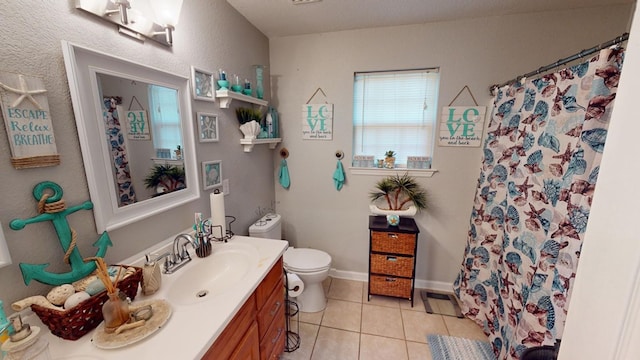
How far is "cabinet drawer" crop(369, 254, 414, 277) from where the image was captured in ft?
6.90

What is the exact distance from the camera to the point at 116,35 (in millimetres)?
1027

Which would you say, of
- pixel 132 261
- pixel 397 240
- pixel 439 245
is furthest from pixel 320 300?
pixel 132 261

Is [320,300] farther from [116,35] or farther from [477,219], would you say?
[116,35]

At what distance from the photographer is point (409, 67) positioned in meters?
2.12

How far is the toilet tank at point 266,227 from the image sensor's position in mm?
2021

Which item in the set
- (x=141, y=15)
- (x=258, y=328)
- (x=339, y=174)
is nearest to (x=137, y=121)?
(x=141, y=15)

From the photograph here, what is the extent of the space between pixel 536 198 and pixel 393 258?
43.8 inches

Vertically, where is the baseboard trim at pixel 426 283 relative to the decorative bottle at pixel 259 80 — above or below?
below

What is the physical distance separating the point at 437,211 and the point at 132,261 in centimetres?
228

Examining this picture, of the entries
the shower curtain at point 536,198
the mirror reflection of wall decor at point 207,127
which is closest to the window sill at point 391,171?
the shower curtain at point 536,198

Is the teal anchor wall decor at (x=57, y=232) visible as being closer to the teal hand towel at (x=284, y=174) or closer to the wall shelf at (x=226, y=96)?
the wall shelf at (x=226, y=96)

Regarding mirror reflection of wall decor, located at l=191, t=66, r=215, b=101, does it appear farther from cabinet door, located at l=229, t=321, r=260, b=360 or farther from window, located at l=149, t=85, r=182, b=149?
cabinet door, located at l=229, t=321, r=260, b=360

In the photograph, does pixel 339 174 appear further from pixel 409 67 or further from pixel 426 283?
pixel 426 283

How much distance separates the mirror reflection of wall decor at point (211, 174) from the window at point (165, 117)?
249mm
